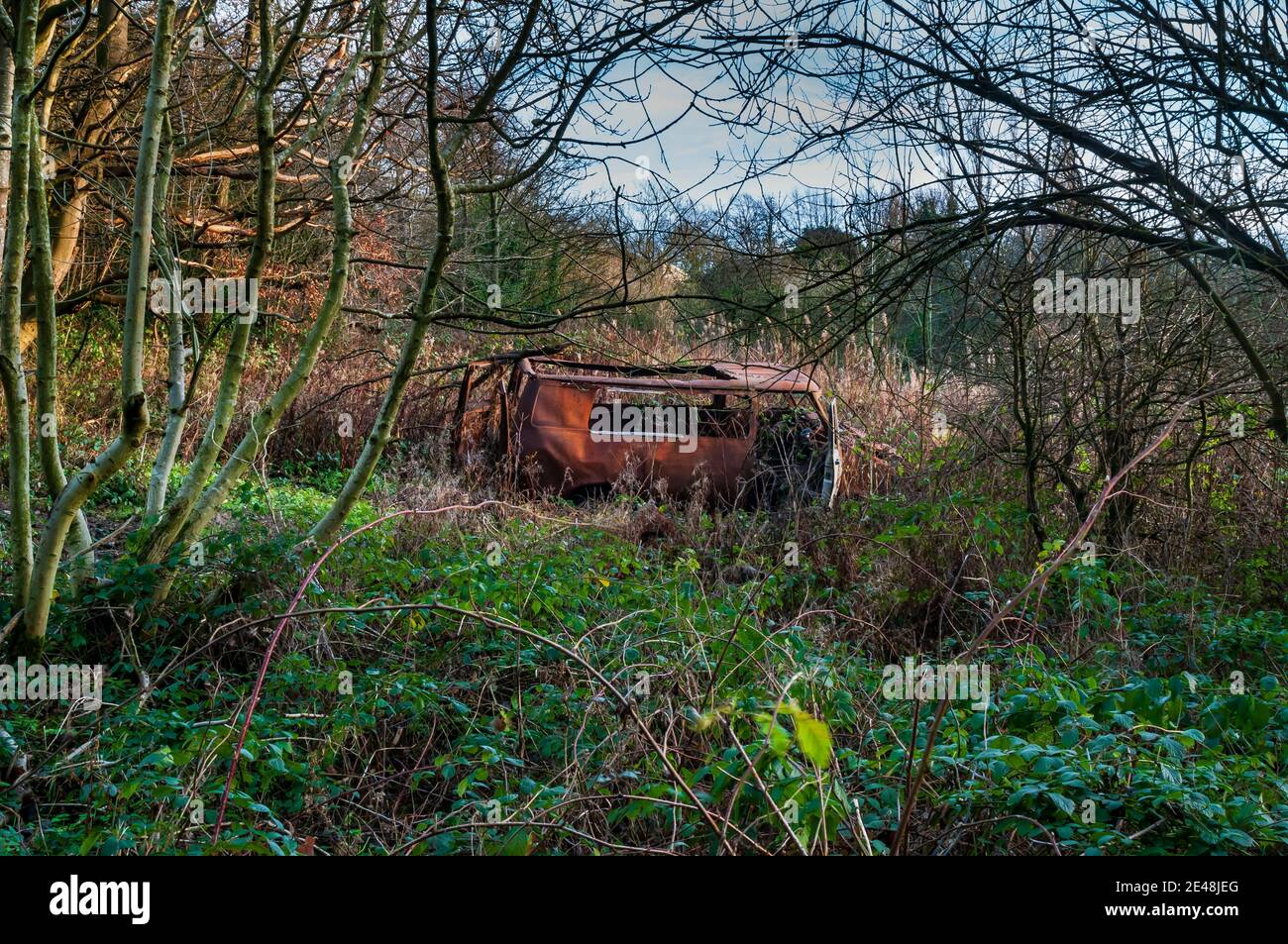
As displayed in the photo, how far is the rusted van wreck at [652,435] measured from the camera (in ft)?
30.9

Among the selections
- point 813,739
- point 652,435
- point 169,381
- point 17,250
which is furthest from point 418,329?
point 652,435

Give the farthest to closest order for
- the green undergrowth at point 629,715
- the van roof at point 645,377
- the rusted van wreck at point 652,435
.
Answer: the rusted van wreck at point 652,435
the van roof at point 645,377
the green undergrowth at point 629,715

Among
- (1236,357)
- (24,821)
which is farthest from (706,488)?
(24,821)

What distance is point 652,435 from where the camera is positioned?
385 inches

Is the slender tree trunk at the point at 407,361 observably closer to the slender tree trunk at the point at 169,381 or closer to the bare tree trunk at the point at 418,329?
the bare tree trunk at the point at 418,329

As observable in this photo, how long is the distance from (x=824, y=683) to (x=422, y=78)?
4.27 m

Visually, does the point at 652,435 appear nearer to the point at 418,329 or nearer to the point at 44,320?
the point at 418,329

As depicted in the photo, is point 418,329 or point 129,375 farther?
point 418,329

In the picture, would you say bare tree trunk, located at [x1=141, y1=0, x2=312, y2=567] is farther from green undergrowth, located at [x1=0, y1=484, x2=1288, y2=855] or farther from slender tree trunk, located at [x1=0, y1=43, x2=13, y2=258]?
slender tree trunk, located at [x1=0, y1=43, x2=13, y2=258]

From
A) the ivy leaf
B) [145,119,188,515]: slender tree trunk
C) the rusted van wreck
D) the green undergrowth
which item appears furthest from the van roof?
the ivy leaf

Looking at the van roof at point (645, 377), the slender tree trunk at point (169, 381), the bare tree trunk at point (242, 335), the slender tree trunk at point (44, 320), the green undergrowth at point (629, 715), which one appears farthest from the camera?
the van roof at point (645, 377)

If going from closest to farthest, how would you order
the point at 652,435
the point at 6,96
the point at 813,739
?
the point at 813,739
the point at 6,96
the point at 652,435

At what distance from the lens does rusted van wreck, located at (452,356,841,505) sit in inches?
371

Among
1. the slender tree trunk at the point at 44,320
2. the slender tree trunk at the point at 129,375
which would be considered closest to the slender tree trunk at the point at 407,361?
the slender tree trunk at the point at 129,375
